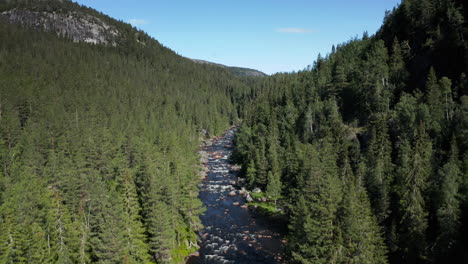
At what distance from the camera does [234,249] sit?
52.7 meters

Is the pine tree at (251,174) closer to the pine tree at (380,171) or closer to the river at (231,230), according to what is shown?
the river at (231,230)

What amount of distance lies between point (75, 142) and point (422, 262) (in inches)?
2824

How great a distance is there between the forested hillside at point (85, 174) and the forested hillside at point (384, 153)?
20001 mm

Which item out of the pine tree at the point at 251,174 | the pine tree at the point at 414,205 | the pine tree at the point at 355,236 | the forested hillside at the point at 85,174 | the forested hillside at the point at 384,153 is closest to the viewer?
the forested hillside at the point at 85,174

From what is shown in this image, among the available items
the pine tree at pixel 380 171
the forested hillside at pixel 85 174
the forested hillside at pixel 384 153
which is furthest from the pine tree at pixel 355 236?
the forested hillside at pixel 85 174

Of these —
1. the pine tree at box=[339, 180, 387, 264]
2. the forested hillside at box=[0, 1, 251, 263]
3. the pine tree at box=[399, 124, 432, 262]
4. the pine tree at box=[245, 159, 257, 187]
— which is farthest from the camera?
the pine tree at box=[245, 159, 257, 187]

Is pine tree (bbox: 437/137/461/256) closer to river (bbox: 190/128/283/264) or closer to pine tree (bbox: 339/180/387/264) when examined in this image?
pine tree (bbox: 339/180/387/264)

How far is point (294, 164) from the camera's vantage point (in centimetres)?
7744

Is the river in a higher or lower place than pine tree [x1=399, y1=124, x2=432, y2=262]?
lower

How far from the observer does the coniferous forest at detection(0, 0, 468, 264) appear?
36.6 m

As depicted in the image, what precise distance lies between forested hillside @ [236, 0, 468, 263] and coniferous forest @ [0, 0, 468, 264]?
0.29m

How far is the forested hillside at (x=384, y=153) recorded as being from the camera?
128 feet

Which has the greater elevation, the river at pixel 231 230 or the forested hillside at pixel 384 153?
the forested hillside at pixel 384 153

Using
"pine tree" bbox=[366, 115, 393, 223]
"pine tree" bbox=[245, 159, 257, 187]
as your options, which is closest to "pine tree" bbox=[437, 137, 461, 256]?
"pine tree" bbox=[366, 115, 393, 223]
